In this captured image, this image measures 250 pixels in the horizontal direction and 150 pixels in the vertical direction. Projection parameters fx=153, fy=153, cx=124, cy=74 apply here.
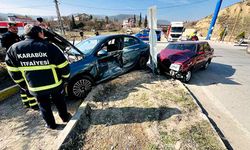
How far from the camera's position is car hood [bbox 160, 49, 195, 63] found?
5832mm

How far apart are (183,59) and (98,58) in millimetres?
3217

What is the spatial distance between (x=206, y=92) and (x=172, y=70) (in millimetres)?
1347

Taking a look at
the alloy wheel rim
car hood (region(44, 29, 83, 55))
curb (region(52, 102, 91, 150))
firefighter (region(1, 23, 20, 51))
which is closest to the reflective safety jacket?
curb (region(52, 102, 91, 150))

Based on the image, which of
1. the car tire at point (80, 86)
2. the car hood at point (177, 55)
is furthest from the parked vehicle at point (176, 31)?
the car tire at point (80, 86)

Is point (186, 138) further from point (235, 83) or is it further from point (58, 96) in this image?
point (235, 83)

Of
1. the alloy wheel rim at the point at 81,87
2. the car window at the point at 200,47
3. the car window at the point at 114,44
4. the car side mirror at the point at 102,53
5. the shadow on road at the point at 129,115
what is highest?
the car window at the point at 114,44

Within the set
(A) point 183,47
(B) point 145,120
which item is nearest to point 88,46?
(B) point 145,120

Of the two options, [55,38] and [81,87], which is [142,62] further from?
[55,38]

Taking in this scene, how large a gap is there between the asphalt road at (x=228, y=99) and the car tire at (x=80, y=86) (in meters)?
3.29

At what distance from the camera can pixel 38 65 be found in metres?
2.56

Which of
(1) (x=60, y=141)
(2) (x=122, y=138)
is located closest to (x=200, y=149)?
(2) (x=122, y=138)

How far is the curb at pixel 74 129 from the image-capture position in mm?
2572

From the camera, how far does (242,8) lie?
3697 cm

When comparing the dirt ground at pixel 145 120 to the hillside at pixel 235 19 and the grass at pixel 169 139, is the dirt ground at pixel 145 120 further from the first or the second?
the hillside at pixel 235 19
